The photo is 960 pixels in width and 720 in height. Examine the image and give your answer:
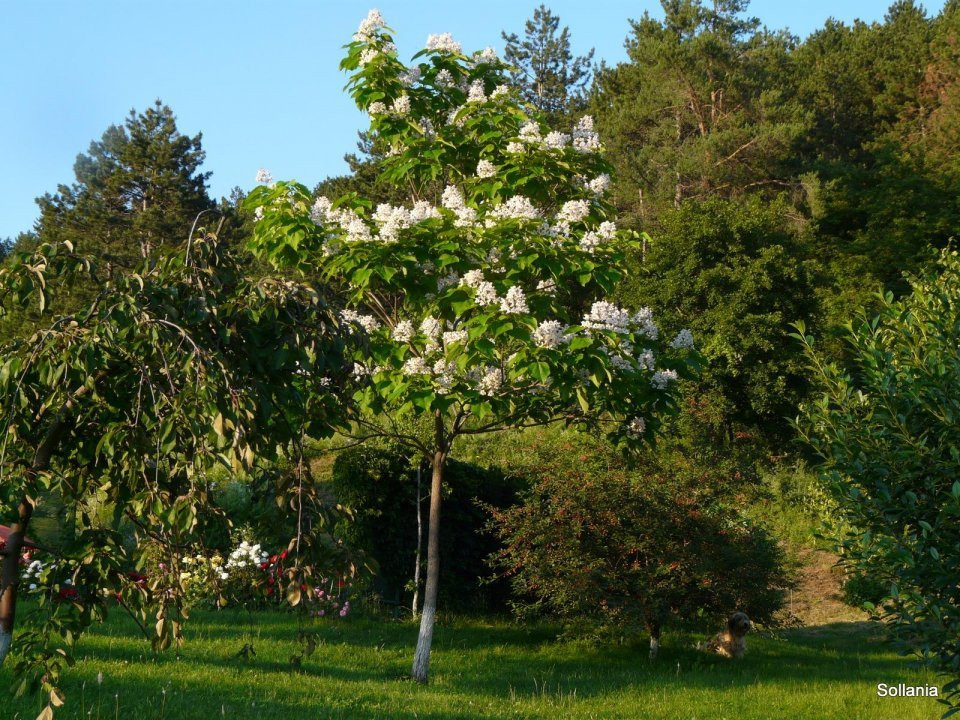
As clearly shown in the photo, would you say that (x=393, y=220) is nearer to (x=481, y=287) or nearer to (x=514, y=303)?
(x=481, y=287)

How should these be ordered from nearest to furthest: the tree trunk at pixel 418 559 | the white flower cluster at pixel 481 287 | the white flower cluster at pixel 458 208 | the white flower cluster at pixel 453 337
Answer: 1. the white flower cluster at pixel 481 287
2. the white flower cluster at pixel 453 337
3. the white flower cluster at pixel 458 208
4. the tree trunk at pixel 418 559

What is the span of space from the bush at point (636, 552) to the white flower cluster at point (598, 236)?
352 centimetres

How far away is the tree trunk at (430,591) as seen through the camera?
33.3 feet

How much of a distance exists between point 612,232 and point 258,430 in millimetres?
5168

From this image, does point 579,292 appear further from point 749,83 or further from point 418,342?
point 418,342

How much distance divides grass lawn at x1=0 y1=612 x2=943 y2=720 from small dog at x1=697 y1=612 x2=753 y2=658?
0.20 meters

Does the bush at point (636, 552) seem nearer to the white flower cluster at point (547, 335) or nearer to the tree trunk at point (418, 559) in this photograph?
the tree trunk at point (418, 559)

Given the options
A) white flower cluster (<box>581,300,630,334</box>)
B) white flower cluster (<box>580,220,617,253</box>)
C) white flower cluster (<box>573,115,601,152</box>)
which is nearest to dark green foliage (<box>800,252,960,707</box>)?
white flower cluster (<box>581,300,630,334</box>)

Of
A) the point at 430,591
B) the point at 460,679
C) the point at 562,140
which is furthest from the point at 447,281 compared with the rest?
the point at 460,679

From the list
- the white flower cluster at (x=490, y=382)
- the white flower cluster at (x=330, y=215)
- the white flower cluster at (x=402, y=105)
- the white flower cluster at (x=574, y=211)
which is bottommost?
the white flower cluster at (x=490, y=382)

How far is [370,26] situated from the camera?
33.9 ft

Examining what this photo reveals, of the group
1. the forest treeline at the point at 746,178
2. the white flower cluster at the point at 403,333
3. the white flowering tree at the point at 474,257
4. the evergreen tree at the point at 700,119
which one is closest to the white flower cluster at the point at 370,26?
the white flowering tree at the point at 474,257

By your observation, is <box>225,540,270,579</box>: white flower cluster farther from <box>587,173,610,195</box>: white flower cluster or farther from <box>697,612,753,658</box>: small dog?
<box>587,173,610,195</box>: white flower cluster

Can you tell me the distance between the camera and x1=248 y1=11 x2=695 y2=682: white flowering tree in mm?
8711
